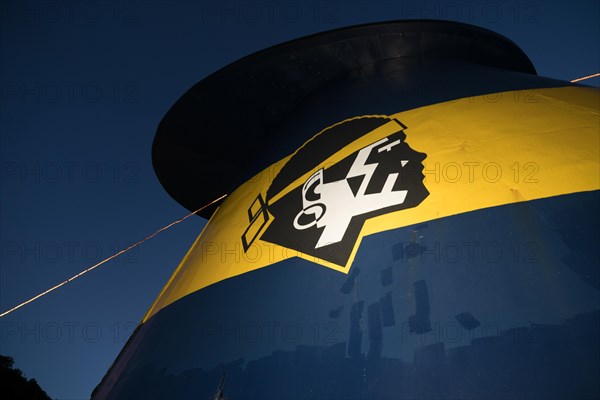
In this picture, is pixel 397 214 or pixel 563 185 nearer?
pixel 563 185

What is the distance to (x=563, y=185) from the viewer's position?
9.03 feet

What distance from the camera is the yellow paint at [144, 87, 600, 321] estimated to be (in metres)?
2.83

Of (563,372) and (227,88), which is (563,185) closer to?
(563,372)

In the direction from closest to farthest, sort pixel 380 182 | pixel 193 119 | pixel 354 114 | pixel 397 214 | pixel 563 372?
1. pixel 563 372
2. pixel 397 214
3. pixel 380 182
4. pixel 354 114
5. pixel 193 119

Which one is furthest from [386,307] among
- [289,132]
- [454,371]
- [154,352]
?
[289,132]

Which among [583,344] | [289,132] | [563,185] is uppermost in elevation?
[289,132]

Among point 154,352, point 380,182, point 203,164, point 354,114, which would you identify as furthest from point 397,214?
point 203,164

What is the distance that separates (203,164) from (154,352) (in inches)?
173

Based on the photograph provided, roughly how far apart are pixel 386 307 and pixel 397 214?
0.72 meters

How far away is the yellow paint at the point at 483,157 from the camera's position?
2.83 metres

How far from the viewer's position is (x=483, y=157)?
10.2ft

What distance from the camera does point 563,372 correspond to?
2051 mm

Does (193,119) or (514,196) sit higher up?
(193,119)

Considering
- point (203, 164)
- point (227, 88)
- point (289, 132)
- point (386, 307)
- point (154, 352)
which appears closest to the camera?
point (386, 307)
